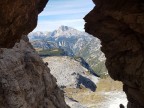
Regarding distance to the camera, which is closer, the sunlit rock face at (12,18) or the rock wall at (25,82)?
the sunlit rock face at (12,18)

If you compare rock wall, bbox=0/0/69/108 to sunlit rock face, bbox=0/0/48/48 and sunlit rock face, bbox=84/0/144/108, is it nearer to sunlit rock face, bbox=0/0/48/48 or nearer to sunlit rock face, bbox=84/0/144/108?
sunlit rock face, bbox=84/0/144/108

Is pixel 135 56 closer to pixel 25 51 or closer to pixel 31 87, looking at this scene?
pixel 31 87

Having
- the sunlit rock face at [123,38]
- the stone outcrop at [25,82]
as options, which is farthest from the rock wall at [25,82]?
the sunlit rock face at [123,38]

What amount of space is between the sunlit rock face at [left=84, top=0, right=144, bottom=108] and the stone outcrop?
26044 mm

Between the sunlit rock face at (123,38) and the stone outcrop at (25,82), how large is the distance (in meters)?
26.0

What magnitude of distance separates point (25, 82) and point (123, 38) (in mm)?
36879

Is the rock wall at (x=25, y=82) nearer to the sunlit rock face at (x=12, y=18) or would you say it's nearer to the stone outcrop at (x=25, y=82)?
the stone outcrop at (x=25, y=82)

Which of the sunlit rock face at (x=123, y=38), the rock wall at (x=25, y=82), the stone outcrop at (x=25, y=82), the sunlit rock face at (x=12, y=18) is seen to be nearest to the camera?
the sunlit rock face at (x=12, y=18)

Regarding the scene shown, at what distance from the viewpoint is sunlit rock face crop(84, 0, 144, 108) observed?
50344 mm

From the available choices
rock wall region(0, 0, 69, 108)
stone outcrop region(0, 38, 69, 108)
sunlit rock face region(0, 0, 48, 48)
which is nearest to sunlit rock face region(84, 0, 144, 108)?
rock wall region(0, 0, 69, 108)

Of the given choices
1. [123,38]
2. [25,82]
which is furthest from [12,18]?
[25,82]

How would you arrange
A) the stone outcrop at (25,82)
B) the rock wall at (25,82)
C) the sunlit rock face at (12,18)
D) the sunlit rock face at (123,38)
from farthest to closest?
the stone outcrop at (25,82) < the rock wall at (25,82) < the sunlit rock face at (123,38) < the sunlit rock face at (12,18)

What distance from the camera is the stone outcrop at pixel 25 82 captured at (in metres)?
77.4

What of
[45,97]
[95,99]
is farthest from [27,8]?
[95,99]
